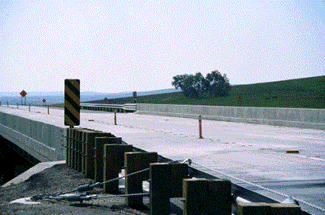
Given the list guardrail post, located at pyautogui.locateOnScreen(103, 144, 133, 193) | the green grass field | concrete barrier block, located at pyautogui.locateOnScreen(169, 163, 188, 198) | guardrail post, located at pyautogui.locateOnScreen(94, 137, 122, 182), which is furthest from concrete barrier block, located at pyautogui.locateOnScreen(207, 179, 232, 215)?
the green grass field

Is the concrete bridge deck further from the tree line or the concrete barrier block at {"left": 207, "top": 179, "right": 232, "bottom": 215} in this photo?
the tree line

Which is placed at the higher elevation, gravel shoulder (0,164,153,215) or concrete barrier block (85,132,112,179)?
concrete barrier block (85,132,112,179)

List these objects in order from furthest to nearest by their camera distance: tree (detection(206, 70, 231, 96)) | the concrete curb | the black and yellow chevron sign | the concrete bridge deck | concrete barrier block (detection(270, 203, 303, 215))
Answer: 1. tree (detection(206, 70, 231, 96))
2. the black and yellow chevron sign
3. the concrete curb
4. the concrete bridge deck
5. concrete barrier block (detection(270, 203, 303, 215))

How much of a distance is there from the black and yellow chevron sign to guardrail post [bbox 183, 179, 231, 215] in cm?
1190

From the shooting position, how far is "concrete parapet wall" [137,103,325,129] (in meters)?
30.0

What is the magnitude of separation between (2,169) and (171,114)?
57.7 ft

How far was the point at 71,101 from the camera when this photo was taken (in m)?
17.6

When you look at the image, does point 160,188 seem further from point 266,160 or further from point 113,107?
point 113,107

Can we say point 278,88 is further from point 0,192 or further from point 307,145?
point 0,192

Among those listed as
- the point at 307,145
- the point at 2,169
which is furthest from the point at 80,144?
the point at 2,169

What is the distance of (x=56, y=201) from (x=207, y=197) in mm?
4957

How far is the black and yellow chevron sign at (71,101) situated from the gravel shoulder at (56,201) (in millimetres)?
2265

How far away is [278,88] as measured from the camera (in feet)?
494

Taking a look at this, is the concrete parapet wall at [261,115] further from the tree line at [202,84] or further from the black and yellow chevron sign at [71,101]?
the tree line at [202,84]
